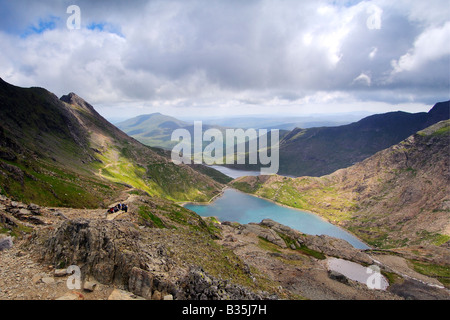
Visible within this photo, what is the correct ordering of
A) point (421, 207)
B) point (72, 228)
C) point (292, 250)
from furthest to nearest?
point (421, 207) → point (292, 250) → point (72, 228)

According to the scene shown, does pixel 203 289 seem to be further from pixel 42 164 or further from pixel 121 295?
pixel 42 164

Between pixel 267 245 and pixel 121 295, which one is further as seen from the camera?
pixel 267 245

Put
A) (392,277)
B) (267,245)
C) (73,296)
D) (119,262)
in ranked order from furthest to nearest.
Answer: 1. (267,245)
2. (392,277)
3. (119,262)
4. (73,296)

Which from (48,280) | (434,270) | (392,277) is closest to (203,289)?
(48,280)

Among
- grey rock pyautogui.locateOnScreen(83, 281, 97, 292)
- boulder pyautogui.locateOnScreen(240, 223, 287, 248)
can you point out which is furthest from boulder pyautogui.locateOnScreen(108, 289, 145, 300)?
boulder pyautogui.locateOnScreen(240, 223, 287, 248)

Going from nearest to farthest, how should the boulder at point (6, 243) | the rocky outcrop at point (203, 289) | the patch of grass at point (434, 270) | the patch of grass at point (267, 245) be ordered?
the boulder at point (6, 243) < the rocky outcrop at point (203, 289) < the patch of grass at point (434, 270) < the patch of grass at point (267, 245)

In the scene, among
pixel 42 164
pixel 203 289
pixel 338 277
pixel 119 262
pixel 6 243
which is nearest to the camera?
pixel 119 262

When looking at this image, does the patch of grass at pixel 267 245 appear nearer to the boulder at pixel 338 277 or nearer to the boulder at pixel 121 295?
the boulder at pixel 338 277

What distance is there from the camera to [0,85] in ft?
583

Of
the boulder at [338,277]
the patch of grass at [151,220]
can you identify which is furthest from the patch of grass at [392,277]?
the patch of grass at [151,220]
